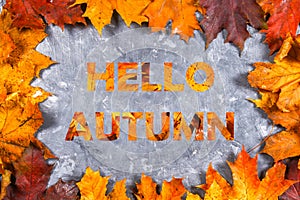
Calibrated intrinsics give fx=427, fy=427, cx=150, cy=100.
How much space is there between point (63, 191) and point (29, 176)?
4.1 inches

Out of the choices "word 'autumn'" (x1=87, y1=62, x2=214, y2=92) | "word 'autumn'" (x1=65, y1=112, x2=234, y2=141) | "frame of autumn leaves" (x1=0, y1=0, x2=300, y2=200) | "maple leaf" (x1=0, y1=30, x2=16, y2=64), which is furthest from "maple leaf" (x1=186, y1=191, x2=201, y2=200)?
"maple leaf" (x1=0, y1=30, x2=16, y2=64)

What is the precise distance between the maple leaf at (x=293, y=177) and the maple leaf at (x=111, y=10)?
590 millimetres

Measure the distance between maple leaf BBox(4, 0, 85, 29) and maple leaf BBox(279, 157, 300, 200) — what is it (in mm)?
721

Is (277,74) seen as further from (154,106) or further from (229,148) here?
(154,106)

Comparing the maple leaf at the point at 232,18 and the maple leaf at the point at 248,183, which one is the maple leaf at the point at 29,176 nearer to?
the maple leaf at the point at 248,183

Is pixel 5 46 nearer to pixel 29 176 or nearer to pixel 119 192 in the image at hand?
pixel 29 176

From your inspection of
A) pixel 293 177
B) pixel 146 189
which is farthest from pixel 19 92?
pixel 293 177

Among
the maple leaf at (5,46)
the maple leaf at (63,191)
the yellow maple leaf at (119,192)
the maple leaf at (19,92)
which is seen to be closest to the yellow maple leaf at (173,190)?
the yellow maple leaf at (119,192)

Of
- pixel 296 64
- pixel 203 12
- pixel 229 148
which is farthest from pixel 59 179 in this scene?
pixel 296 64

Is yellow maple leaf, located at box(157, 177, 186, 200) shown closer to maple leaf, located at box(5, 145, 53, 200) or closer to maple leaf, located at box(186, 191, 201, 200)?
maple leaf, located at box(186, 191, 201, 200)

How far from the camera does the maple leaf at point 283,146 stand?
1201mm

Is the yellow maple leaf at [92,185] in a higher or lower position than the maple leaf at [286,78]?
lower

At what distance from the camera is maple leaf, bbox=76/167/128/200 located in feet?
3.91

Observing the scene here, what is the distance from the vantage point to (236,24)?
3.86 feet
